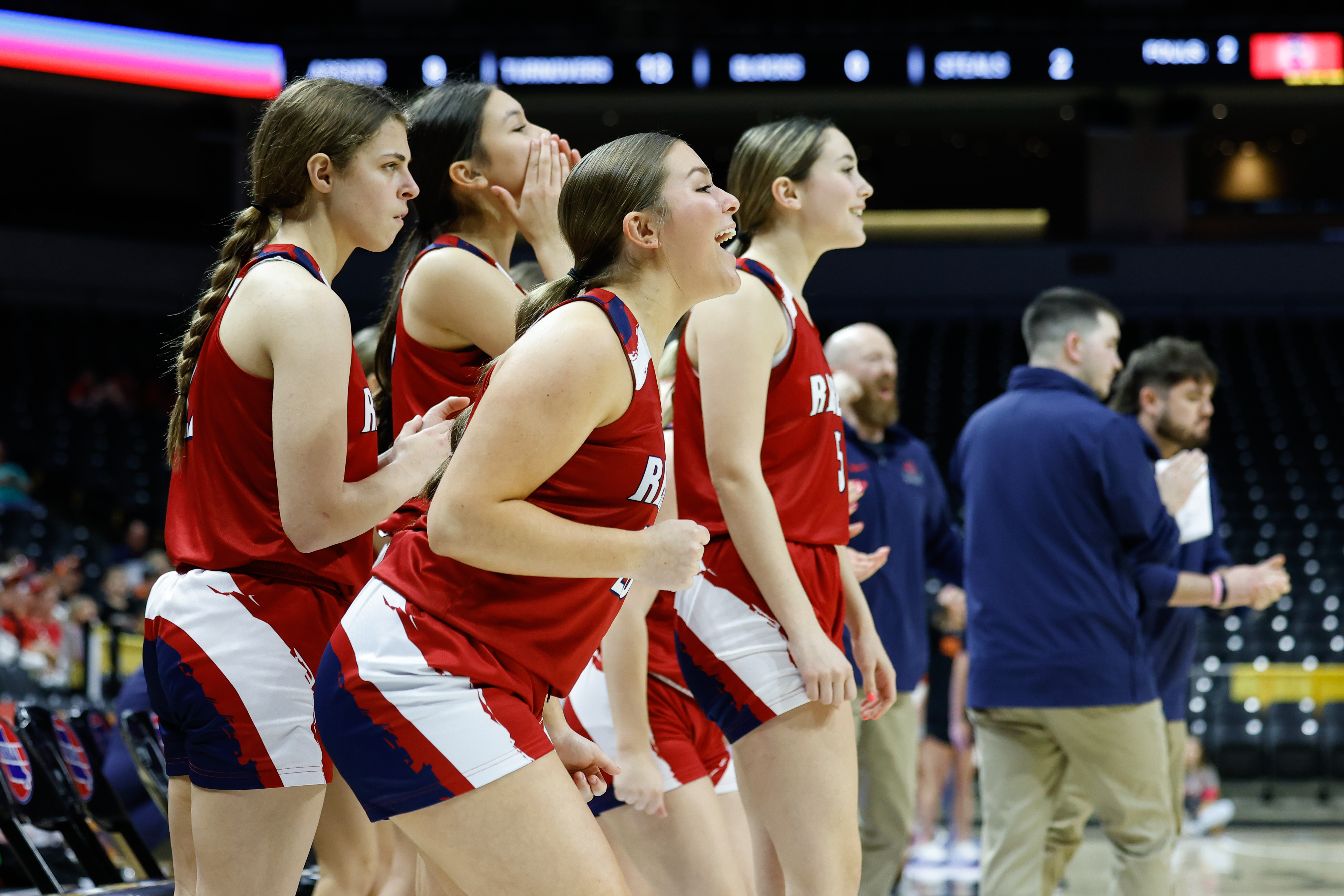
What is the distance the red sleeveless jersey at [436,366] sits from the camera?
8.46ft

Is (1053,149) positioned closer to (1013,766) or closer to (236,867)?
(1013,766)

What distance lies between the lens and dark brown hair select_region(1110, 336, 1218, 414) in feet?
15.2

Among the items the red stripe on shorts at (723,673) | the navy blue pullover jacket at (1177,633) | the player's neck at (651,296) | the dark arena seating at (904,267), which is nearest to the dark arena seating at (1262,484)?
the dark arena seating at (904,267)

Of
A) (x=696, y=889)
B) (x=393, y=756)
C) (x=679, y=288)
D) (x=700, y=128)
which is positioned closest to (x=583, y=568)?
(x=393, y=756)

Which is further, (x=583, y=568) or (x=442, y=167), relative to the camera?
(x=442, y=167)

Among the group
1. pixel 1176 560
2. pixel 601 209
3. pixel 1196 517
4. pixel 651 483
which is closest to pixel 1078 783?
pixel 1176 560

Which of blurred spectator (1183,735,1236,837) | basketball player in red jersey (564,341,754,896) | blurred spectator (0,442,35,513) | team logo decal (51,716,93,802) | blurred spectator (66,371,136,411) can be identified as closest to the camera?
basketball player in red jersey (564,341,754,896)

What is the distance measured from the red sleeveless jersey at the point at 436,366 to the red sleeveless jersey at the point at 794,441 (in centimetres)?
40

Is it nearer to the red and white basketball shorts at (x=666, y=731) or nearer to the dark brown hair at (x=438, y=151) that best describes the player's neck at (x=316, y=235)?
the dark brown hair at (x=438, y=151)

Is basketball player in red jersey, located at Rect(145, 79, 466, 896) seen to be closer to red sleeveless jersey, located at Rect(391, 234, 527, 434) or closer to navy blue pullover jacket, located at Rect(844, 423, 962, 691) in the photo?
red sleeveless jersey, located at Rect(391, 234, 527, 434)

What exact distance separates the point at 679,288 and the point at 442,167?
0.82 metres

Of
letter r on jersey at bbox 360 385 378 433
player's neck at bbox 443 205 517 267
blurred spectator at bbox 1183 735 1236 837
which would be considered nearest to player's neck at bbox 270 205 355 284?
letter r on jersey at bbox 360 385 378 433

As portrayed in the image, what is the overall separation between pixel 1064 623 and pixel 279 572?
8.14 feet

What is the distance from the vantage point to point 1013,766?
413cm
